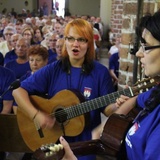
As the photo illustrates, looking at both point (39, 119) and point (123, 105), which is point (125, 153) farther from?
point (39, 119)

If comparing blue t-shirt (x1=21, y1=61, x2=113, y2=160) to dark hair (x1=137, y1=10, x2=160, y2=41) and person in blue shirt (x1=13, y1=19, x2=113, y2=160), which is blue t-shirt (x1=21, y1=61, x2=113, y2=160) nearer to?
person in blue shirt (x1=13, y1=19, x2=113, y2=160)

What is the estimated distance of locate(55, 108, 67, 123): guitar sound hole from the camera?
6.48ft

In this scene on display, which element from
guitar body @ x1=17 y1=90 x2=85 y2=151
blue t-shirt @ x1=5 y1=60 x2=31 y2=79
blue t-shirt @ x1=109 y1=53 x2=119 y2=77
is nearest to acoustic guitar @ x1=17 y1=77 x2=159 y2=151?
guitar body @ x1=17 y1=90 x2=85 y2=151

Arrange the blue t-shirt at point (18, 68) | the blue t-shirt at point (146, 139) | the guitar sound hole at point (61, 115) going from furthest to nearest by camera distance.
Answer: the blue t-shirt at point (18, 68)
the guitar sound hole at point (61, 115)
the blue t-shirt at point (146, 139)

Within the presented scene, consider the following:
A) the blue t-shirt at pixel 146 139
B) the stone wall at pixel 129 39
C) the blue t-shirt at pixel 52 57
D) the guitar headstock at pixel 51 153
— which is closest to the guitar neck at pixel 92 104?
the stone wall at pixel 129 39

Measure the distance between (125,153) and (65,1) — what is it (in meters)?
19.2

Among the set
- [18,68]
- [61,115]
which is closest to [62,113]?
[61,115]

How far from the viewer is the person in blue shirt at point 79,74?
1.89 metres

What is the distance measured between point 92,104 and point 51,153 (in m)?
0.69

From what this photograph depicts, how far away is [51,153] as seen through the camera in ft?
3.85

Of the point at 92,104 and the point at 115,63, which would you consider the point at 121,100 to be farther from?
the point at 115,63

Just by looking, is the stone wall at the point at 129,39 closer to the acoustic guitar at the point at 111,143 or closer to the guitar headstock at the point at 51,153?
the acoustic guitar at the point at 111,143

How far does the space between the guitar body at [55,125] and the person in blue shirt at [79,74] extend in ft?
0.12

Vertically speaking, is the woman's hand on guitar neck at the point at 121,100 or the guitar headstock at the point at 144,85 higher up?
the guitar headstock at the point at 144,85
